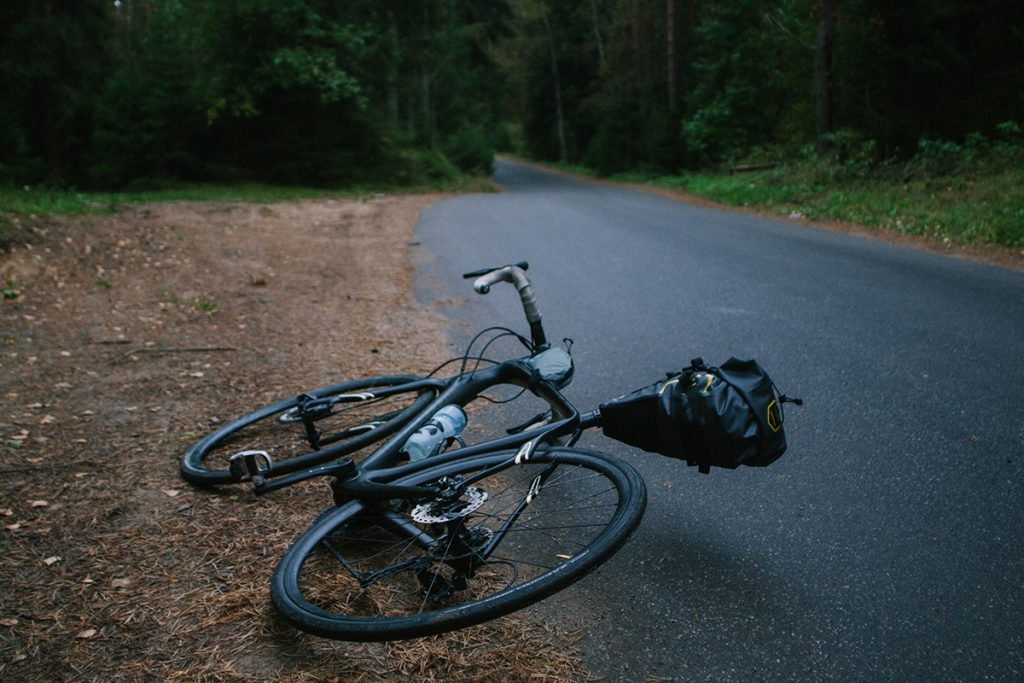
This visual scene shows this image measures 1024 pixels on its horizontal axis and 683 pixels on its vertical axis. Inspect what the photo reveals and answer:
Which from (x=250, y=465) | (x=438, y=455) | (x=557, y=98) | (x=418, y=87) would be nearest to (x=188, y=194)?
(x=418, y=87)

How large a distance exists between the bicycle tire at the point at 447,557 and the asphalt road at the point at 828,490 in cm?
29

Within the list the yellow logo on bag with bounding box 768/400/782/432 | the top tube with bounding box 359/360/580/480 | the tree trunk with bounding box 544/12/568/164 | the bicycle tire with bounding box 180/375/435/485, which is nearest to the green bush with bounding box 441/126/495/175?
the tree trunk with bounding box 544/12/568/164

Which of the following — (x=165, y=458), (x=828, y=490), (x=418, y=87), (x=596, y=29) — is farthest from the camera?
(x=596, y=29)

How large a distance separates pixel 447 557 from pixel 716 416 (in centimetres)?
113

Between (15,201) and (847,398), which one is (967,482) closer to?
(847,398)

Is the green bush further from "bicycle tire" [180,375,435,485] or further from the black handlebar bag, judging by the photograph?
the black handlebar bag

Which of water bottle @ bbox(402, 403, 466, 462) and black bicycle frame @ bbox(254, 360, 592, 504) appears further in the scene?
water bottle @ bbox(402, 403, 466, 462)

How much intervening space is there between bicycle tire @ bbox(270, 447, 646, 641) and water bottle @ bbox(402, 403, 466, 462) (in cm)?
25

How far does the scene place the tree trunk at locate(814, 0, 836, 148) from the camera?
59.0 ft

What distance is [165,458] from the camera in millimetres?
3867

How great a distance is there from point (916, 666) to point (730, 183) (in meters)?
18.9

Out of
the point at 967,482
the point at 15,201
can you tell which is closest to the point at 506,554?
the point at 967,482

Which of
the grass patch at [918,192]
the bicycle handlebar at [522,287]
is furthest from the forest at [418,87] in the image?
the bicycle handlebar at [522,287]

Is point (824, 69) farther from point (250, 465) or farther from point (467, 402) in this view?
point (250, 465)
